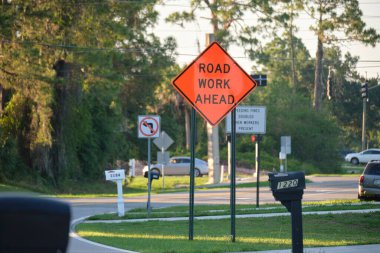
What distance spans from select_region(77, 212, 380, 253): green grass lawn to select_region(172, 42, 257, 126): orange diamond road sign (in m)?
2.62

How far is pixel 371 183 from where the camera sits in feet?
94.6

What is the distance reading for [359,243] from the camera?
16.0 m

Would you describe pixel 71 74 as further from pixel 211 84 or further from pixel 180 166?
pixel 211 84

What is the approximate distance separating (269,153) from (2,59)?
118 feet

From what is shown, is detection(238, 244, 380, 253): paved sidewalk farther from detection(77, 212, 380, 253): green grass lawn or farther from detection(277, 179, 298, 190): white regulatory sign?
detection(277, 179, 298, 190): white regulatory sign

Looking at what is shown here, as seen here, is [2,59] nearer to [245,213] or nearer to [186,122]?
[245,213]

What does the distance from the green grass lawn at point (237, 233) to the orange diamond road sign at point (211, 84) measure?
2.62 metres

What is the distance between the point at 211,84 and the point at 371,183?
13784 millimetres

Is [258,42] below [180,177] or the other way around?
the other way around

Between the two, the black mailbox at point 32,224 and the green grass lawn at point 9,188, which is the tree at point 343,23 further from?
the black mailbox at point 32,224

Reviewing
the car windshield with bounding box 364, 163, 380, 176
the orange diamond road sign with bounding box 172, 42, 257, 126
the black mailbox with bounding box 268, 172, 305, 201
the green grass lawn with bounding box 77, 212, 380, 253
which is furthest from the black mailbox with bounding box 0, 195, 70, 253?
the car windshield with bounding box 364, 163, 380, 176

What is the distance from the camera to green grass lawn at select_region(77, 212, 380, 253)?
15.7 metres

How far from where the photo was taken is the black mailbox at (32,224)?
528 cm

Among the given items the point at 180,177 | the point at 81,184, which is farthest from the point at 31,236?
the point at 180,177
